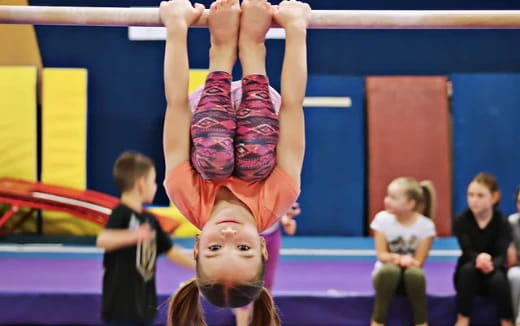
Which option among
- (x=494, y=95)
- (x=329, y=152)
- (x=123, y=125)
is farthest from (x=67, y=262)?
(x=494, y=95)

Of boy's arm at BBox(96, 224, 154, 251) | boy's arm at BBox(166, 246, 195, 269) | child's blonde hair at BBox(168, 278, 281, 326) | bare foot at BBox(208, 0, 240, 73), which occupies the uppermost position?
bare foot at BBox(208, 0, 240, 73)

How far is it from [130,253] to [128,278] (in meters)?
0.10

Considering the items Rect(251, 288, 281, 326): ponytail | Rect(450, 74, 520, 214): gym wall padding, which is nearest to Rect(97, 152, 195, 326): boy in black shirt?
Rect(251, 288, 281, 326): ponytail

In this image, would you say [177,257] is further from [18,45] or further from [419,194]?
[18,45]

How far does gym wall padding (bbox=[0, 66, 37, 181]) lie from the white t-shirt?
2.92 m

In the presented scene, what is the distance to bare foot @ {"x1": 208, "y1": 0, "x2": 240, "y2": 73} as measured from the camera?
2301 mm

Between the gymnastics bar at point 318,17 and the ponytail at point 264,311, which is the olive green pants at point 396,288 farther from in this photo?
the gymnastics bar at point 318,17

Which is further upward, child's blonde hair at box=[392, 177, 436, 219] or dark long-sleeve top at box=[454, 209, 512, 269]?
child's blonde hair at box=[392, 177, 436, 219]

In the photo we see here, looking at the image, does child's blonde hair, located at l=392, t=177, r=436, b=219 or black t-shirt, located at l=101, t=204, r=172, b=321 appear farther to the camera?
child's blonde hair, located at l=392, t=177, r=436, b=219

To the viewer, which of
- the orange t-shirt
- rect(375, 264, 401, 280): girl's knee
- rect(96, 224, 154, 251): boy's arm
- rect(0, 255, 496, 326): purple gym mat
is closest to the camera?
the orange t-shirt

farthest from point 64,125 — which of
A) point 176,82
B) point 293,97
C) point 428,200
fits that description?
point 293,97

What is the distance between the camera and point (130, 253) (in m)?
2.83

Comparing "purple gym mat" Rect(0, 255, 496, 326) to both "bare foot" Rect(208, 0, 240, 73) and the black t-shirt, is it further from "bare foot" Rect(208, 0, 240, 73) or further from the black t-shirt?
"bare foot" Rect(208, 0, 240, 73)

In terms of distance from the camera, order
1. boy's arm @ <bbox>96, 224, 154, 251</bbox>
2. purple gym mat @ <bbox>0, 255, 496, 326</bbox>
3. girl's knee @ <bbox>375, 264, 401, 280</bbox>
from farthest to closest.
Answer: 1. purple gym mat @ <bbox>0, 255, 496, 326</bbox>
2. girl's knee @ <bbox>375, 264, 401, 280</bbox>
3. boy's arm @ <bbox>96, 224, 154, 251</bbox>
